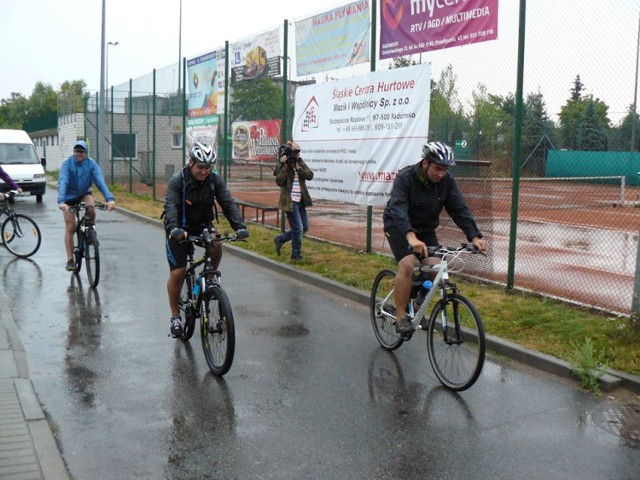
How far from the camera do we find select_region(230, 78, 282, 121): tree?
14.0 m

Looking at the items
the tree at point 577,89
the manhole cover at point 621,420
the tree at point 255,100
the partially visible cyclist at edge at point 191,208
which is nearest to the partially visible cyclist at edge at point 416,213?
the partially visible cyclist at edge at point 191,208

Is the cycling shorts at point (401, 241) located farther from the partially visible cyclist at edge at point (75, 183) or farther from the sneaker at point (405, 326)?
the partially visible cyclist at edge at point (75, 183)

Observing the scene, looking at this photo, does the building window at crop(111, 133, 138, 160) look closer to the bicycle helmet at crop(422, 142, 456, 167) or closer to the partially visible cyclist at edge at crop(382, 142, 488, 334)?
the partially visible cyclist at edge at crop(382, 142, 488, 334)

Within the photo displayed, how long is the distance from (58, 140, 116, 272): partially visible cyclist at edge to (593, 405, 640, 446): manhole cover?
656cm

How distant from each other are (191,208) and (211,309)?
93cm

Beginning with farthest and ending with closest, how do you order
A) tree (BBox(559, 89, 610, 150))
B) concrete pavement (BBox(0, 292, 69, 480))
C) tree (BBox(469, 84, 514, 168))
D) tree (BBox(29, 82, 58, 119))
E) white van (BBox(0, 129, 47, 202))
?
1. tree (BBox(29, 82, 58, 119))
2. white van (BBox(0, 129, 47, 202))
3. tree (BBox(469, 84, 514, 168))
4. tree (BBox(559, 89, 610, 150))
5. concrete pavement (BBox(0, 292, 69, 480))

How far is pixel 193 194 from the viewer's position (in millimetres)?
6363

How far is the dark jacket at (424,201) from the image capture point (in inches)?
235

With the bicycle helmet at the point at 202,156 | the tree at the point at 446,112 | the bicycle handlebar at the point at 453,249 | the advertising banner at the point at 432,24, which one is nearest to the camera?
the bicycle handlebar at the point at 453,249

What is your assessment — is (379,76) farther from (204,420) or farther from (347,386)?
(204,420)

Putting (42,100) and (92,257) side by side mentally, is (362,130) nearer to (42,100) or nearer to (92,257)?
(92,257)

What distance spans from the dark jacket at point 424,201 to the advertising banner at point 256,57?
8127 millimetres

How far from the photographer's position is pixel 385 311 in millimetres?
6641

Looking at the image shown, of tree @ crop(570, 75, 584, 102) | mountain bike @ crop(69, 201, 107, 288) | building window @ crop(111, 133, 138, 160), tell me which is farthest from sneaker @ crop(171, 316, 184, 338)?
building window @ crop(111, 133, 138, 160)
